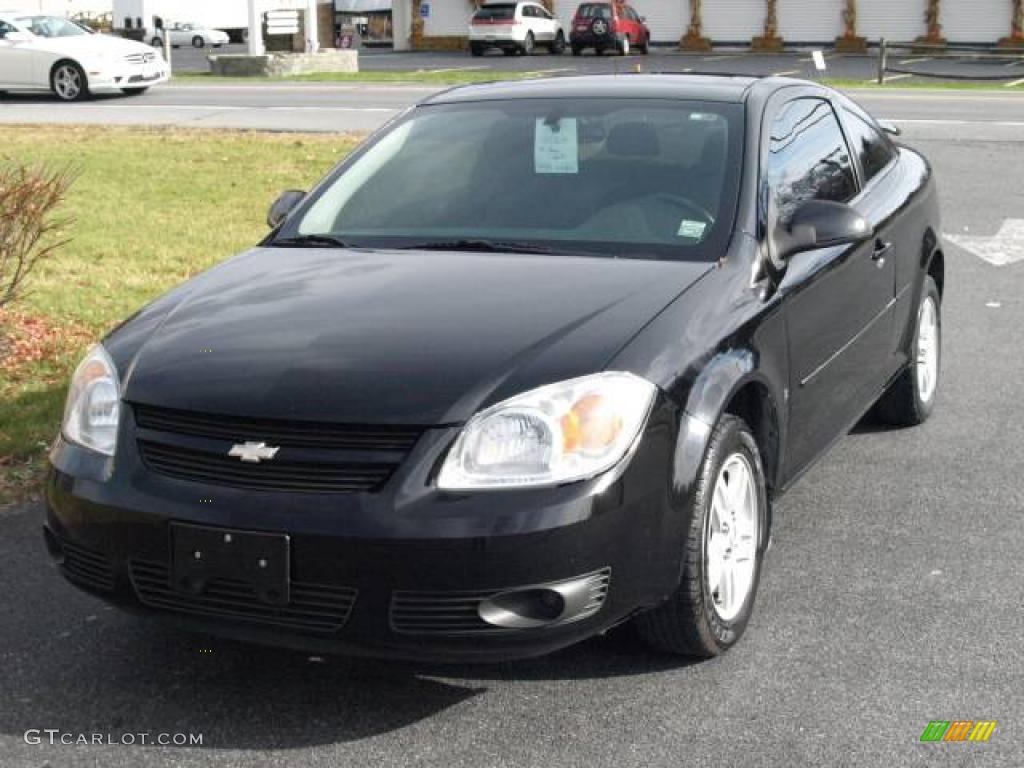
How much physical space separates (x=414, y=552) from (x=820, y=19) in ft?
173

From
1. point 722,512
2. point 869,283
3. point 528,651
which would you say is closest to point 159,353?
point 528,651

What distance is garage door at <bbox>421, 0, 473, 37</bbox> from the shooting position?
60188 millimetres

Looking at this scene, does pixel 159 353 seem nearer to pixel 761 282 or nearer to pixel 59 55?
pixel 761 282

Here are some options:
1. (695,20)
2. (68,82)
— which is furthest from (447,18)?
(68,82)

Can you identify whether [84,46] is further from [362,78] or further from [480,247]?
[480,247]

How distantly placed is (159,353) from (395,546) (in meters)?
0.99

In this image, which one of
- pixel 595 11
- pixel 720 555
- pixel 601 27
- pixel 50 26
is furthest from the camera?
pixel 595 11

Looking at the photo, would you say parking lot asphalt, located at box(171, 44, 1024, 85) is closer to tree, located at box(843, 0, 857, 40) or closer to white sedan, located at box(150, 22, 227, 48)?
tree, located at box(843, 0, 857, 40)

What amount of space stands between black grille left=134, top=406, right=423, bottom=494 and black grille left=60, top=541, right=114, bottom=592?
0.97ft

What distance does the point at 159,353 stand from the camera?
4.28 metres

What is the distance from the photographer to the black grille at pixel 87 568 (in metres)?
4.05

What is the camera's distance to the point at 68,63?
85.2 feet

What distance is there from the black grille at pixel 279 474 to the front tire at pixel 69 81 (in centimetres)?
2332

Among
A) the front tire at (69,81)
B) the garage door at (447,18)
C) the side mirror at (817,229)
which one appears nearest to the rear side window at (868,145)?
the side mirror at (817,229)
